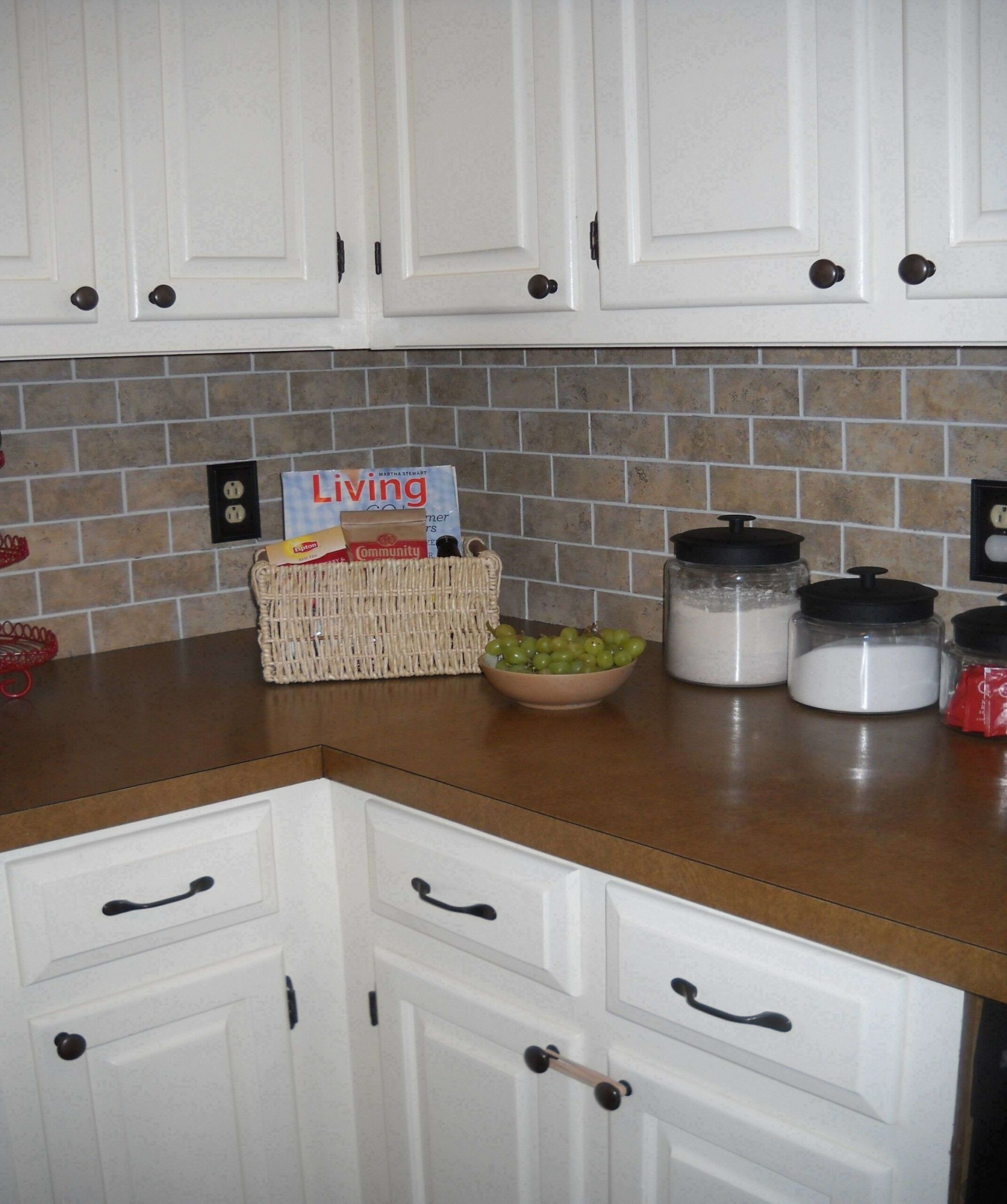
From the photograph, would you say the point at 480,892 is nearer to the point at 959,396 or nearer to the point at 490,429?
the point at 959,396

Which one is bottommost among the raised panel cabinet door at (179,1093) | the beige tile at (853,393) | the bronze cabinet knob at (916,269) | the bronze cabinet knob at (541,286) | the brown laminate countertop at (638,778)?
the raised panel cabinet door at (179,1093)

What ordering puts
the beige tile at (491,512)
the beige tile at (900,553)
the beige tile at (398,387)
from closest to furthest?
1. the beige tile at (900,553)
2. the beige tile at (491,512)
3. the beige tile at (398,387)

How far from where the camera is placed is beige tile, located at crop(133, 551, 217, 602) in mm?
2221

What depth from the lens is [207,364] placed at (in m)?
2.24

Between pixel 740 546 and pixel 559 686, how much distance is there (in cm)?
31

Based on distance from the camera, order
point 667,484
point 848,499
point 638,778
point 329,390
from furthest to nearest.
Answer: point 329,390 < point 667,484 < point 848,499 < point 638,778

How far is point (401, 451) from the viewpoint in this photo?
2.52 m

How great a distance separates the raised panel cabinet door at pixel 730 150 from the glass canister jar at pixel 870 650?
0.39 metres

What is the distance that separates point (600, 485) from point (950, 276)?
0.88 meters

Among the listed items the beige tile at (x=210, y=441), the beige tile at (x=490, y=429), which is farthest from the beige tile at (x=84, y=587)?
the beige tile at (x=490, y=429)

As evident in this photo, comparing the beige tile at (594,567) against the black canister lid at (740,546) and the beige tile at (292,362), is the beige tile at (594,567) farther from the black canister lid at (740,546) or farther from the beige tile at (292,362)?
the beige tile at (292,362)

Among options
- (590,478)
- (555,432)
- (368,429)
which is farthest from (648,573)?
(368,429)

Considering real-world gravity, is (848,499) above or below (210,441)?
below

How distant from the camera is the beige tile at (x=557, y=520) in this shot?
2217 mm
